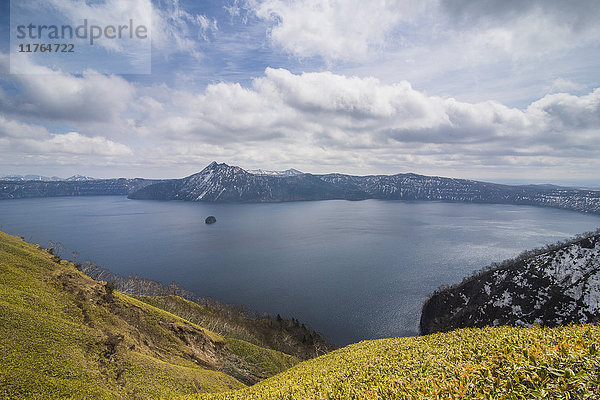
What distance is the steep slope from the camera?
2899 inches

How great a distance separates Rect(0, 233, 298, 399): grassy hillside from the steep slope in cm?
7622

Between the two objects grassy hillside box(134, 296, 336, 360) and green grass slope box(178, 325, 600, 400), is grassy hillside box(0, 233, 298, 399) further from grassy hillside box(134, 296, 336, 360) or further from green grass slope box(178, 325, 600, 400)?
grassy hillside box(134, 296, 336, 360)

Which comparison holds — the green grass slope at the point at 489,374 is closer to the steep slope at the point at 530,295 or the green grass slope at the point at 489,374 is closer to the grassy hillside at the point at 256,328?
the grassy hillside at the point at 256,328

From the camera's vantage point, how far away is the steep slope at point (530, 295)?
73625 mm

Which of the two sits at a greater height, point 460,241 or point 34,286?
point 34,286

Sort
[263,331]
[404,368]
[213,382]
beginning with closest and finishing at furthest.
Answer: [404,368] → [213,382] → [263,331]

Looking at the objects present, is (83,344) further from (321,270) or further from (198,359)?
(321,270)

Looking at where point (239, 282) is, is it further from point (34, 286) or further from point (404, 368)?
point (404, 368)

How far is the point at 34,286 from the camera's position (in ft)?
98.2

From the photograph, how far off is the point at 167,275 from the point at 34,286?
4258 inches

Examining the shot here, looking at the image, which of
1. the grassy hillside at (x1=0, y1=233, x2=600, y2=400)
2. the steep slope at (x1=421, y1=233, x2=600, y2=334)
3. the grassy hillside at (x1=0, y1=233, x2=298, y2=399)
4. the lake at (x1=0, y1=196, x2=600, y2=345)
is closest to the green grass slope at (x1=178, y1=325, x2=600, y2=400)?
the grassy hillside at (x1=0, y1=233, x2=600, y2=400)

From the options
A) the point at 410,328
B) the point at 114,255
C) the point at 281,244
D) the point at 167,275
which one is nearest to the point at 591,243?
the point at 410,328

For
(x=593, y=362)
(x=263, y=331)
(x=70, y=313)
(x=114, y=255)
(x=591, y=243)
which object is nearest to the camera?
(x=593, y=362)

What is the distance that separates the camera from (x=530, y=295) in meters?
81.7
